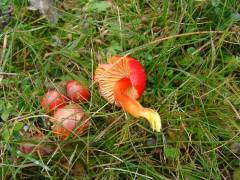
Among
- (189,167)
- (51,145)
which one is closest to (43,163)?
(51,145)

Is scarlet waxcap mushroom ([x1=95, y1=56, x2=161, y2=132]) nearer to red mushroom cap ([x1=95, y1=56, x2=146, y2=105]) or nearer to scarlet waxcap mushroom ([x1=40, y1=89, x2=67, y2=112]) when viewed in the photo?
red mushroom cap ([x1=95, y1=56, x2=146, y2=105])

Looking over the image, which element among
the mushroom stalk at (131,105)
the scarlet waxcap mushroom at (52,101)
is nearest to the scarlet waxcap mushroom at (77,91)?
the scarlet waxcap mushroom at (52,101)

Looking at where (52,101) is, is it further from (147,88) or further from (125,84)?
(147,88)

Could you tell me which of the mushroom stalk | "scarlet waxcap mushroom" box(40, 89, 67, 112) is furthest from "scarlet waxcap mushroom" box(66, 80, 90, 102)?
the mushroom stalk

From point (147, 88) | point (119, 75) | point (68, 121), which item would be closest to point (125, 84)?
point (119, 75)

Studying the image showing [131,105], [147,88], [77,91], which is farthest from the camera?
[147,88]

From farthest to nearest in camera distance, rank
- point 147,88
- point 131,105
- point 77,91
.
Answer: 1. point 147,88
2. point 77,91
3. point 131,105
